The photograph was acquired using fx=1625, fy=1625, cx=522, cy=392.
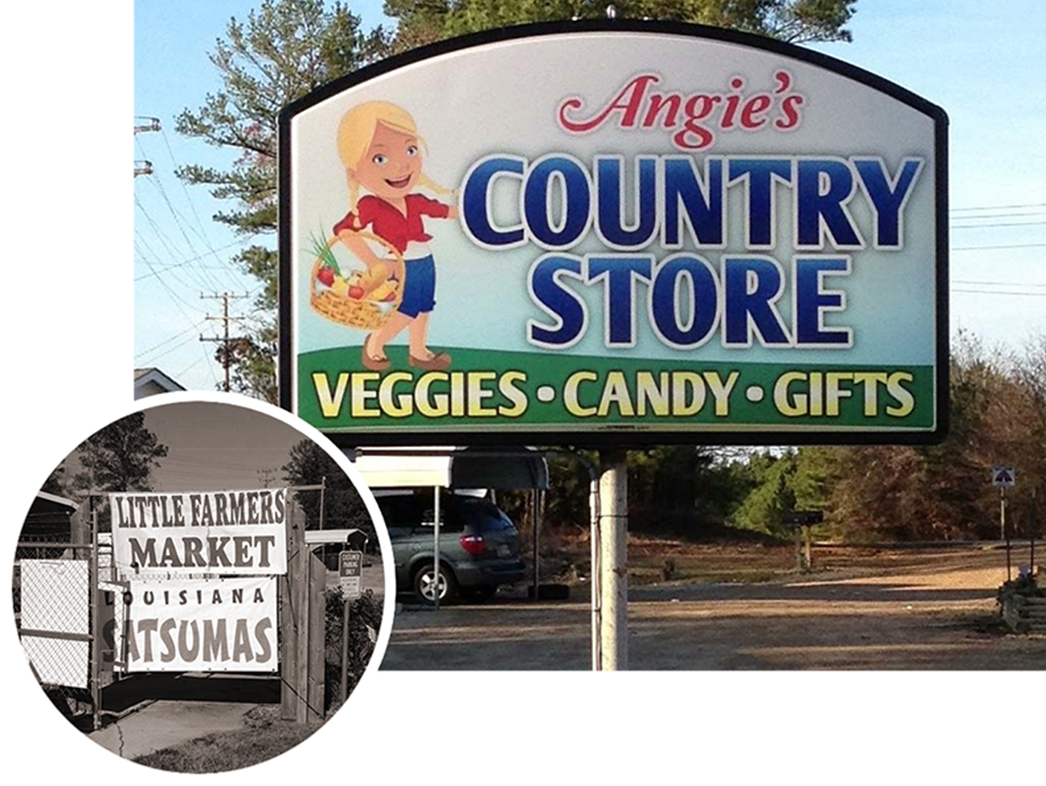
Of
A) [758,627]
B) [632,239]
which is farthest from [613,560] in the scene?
[758,627]

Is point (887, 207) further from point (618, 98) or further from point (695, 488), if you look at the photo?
point (695, 488)

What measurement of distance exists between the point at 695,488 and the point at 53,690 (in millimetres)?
33355

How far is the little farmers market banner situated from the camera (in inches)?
399

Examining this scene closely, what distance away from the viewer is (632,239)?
1014 cm

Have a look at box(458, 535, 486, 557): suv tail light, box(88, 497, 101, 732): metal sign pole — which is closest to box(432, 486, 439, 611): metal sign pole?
box(458, 535, 486, 557): suv tail light

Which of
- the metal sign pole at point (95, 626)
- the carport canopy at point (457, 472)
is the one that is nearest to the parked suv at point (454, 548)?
the carport canopy at point (457, 472)

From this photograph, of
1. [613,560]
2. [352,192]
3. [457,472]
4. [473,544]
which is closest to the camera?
[352,192]

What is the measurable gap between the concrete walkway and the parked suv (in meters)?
16.1

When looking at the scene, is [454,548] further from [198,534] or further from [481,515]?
[198,534]

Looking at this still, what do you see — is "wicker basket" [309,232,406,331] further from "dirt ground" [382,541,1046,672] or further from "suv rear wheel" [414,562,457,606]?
"suv rear wheel" [414,562,457,606]

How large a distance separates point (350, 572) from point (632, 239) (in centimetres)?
372

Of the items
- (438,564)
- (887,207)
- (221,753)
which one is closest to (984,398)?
(438,564)

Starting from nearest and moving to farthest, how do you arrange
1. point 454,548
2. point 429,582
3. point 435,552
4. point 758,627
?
point 758,627 → point 435,552 → point 454,548 → point 429,582

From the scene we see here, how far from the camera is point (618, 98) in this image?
10.2m
